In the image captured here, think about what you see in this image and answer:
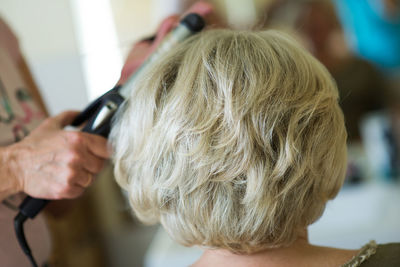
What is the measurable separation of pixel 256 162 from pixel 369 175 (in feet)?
4.33

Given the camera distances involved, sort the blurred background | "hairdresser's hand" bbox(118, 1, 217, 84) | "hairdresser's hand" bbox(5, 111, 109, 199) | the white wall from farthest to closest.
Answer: the white wall < the blurred background < "hairdresser's hand" bbox(118, 1, 217, 84) < "hairdresser's hand" bbox(5, 111, 109, 199)

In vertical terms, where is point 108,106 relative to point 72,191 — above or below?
above

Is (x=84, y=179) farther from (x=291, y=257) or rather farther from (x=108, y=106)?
(x=291, y=257)

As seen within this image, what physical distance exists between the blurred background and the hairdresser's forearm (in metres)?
0.65

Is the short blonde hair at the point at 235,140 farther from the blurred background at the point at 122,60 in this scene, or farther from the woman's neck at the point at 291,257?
the blurred background at the point at 122,60

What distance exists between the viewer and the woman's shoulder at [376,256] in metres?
0.70

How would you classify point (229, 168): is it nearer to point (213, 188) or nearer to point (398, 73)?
point (213, 188)

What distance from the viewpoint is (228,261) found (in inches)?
28.8

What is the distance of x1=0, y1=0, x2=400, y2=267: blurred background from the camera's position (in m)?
1.49

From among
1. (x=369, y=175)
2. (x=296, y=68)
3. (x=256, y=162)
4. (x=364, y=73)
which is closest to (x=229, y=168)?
(x=256, y=162)

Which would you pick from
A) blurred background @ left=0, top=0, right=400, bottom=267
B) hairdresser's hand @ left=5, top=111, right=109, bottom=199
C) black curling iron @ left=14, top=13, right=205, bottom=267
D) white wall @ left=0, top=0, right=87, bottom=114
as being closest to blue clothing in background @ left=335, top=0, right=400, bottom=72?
blurred background @ left=0, top=0, right=400, bottom=267

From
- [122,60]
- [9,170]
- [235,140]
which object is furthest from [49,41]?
[235,140]

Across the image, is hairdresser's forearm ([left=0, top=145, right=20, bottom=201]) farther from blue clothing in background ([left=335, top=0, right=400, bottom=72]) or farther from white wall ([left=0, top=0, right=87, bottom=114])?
blue clothing in background ([left=335, top=0, right=400, bottom=72])

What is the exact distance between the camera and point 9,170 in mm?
772
